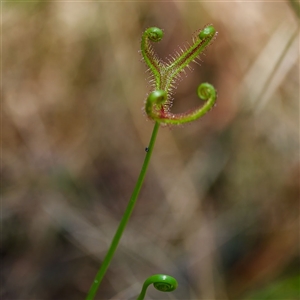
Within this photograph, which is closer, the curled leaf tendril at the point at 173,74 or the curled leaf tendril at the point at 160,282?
the curled leaf tendril at the point at 173,74

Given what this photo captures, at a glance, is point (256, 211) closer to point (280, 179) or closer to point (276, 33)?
point (280, 179)

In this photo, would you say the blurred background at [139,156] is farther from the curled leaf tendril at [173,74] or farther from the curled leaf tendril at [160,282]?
the curled leaf tendril at [173,74]

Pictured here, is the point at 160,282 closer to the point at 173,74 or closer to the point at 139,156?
the point at 173,74

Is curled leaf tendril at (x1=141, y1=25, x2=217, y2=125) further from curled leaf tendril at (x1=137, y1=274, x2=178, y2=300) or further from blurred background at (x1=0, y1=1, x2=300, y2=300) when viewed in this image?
blurred background at (x1=0, y1=1, x2=300, y2=300)

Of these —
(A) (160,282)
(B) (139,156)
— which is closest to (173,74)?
(A) (160,282)

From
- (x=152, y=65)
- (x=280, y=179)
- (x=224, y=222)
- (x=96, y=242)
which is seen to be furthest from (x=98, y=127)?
(x=152, y=65)

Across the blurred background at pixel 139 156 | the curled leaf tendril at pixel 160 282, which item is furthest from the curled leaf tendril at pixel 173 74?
the blurred background at pixel 139 156

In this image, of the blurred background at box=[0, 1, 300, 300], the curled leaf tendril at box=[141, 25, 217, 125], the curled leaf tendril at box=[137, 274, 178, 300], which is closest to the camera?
the curled leaf tendril at box=[141, 25, 217, 125]

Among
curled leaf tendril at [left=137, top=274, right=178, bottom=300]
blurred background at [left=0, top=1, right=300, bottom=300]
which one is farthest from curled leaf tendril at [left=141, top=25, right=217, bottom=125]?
blurred background at [left=0, top=1, right=300, bottom=300]
